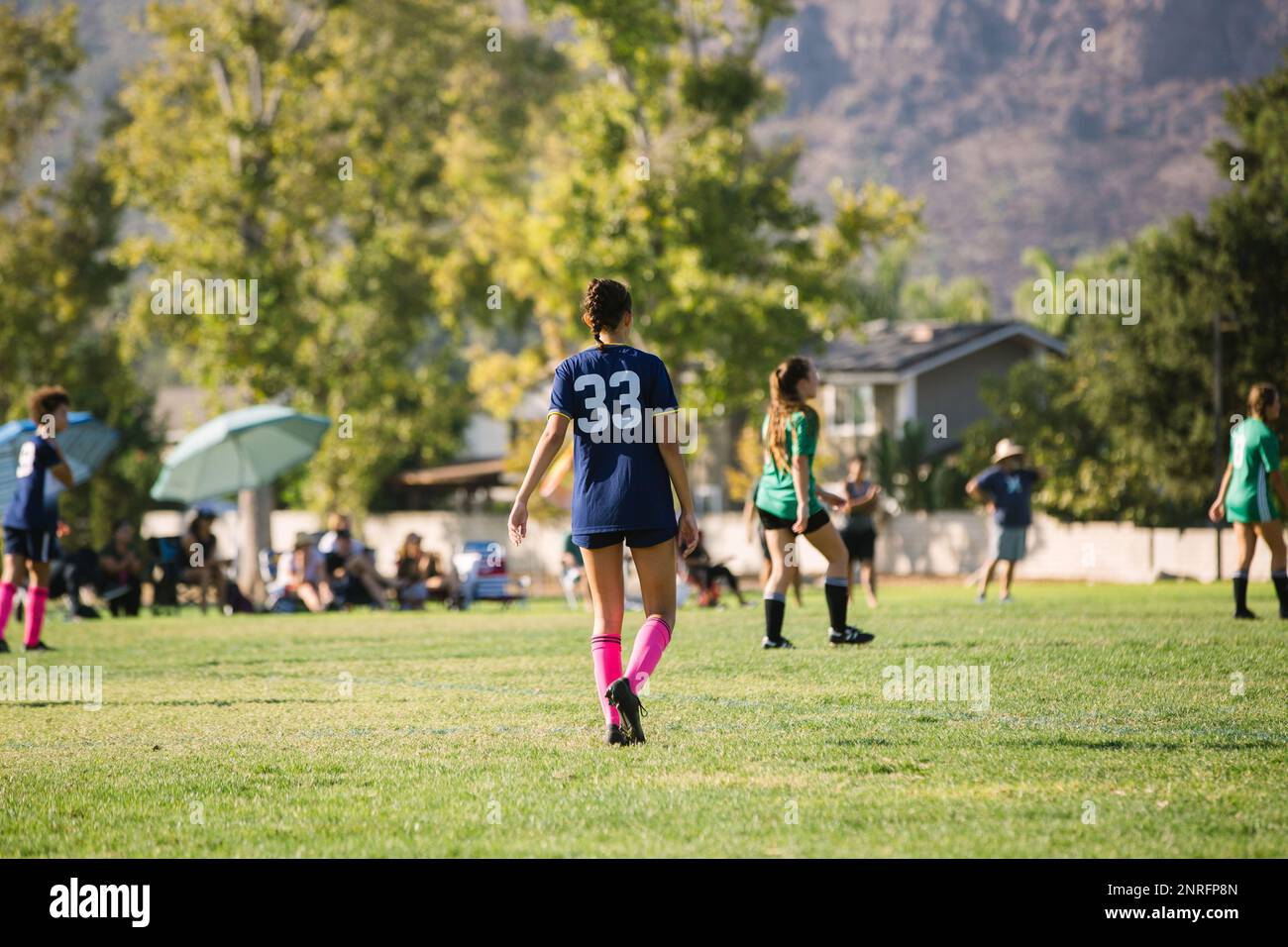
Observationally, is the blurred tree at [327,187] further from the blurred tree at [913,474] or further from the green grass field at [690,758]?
the green grass field at [690,758]

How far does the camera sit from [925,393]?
56375 millimetres

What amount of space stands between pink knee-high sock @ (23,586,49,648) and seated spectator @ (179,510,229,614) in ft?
Answer: 41.0

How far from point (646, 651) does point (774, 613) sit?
530 centimetres

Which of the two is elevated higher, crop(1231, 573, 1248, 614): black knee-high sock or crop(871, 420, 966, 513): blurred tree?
crop(871, 420, 966, 513): blurred tree

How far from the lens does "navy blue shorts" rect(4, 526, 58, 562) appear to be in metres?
14.9

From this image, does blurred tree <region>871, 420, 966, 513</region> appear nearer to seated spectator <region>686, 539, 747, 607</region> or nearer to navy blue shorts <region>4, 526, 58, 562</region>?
seated spectator <region>686, 539, 747, 607</region>

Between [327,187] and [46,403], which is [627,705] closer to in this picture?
[46,403]

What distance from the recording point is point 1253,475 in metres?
15.2

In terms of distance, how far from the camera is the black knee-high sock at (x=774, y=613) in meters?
13.2

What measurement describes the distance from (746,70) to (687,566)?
19402mm

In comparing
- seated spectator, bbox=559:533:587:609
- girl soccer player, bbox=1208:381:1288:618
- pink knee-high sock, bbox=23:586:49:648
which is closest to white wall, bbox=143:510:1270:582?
seated spectator, bbox=559:533:587:609

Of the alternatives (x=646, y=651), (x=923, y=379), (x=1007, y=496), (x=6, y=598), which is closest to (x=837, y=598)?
(x=646, y=651)

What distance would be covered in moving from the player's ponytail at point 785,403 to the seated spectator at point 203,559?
17.3 meters

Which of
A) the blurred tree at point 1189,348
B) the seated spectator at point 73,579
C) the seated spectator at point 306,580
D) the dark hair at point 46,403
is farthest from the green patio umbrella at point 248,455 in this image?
the blurred tree at point 1189,348
